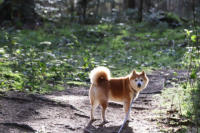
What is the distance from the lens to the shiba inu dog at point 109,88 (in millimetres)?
5266

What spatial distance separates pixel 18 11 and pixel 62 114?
12103 mm

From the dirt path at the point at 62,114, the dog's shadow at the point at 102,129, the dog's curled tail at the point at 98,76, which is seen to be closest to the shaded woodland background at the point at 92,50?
→ the dirt path at the point at 62,114

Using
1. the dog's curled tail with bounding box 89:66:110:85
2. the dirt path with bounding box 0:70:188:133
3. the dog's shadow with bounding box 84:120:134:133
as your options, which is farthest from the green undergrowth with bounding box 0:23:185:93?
the dog's shadow with bounding box 84:120:134:133

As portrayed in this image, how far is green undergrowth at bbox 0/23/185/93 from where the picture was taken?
775 centimetres

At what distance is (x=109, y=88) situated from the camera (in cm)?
540

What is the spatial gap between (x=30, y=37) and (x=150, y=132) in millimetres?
10699

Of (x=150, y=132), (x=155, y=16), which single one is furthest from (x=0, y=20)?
(x=150, y=132)

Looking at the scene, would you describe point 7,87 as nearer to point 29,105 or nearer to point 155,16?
point 29,105

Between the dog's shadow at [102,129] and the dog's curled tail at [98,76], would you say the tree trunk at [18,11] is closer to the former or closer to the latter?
the dog's curled tail at [98,76]

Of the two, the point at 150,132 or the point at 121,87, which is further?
the point at 121,87

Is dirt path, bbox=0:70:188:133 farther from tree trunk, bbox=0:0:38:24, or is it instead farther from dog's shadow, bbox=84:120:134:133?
tree trunk, bbox=0:0:38:24

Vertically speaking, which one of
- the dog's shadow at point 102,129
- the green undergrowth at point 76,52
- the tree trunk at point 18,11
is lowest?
the dog's shadow at point 102,129

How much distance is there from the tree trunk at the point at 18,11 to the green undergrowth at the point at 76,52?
4.02 feet

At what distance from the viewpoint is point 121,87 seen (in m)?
5.49
